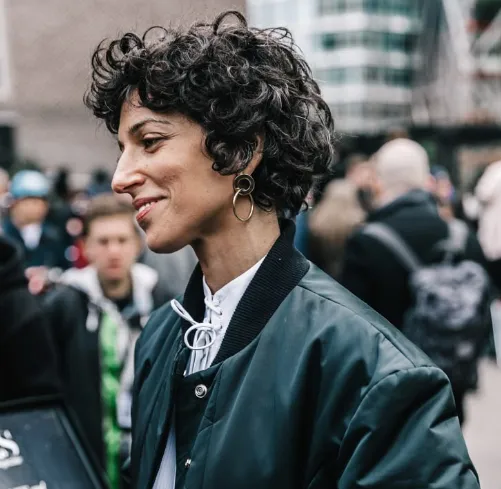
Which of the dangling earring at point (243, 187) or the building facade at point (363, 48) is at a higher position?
the dangling earring at point (243, 187)

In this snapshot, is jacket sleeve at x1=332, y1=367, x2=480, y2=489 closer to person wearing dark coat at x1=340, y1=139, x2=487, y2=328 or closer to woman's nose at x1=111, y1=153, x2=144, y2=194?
woman's nose at x1=111, y1=153, x2=144, y2=194

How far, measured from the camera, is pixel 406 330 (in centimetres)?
397

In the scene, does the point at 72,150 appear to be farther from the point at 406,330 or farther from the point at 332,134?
the point at 332,134

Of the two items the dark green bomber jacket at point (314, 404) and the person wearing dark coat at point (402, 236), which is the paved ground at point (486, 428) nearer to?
the person wearing dark coat at point (402, 236)

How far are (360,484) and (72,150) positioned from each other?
67.2 feet

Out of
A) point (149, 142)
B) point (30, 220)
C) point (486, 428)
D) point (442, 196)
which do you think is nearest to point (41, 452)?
point (149, 142)

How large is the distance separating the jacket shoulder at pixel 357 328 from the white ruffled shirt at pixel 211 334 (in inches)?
5.4

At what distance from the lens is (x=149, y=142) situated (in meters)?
1.68

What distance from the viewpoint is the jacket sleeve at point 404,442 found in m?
1.41

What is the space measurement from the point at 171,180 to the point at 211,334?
13.1 inches

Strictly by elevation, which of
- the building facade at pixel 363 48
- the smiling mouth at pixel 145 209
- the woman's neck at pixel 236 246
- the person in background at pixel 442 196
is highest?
the smiling mouth at pixel 145 209

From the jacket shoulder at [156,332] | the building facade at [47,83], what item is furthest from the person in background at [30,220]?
the building facade at [47,83]

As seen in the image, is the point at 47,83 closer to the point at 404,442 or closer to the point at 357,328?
the point at 357,328

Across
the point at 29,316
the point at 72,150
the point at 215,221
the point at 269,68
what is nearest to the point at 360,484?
the point at 215,221
